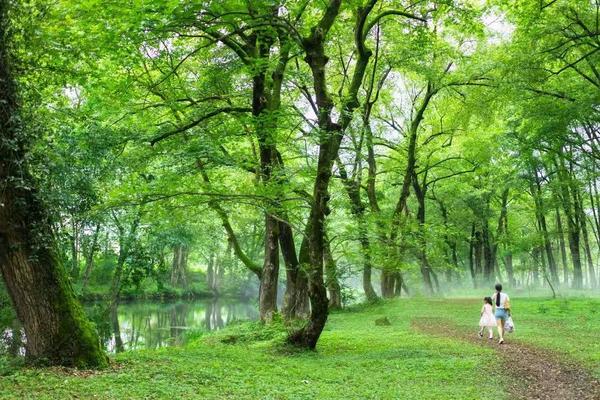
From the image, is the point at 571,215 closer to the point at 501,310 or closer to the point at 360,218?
the point at 501,310

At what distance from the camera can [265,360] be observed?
11008 mm

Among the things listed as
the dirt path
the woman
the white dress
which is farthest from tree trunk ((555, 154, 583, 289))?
the dirt path

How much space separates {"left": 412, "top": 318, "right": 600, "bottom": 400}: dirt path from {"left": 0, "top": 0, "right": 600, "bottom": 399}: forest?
0.21 ft

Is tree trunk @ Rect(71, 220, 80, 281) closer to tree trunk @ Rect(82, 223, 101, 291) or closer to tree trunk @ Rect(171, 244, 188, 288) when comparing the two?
tree trunk @ Rect(82, 223, 101, 291)

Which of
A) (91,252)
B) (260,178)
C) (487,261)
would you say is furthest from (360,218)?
(487,261)

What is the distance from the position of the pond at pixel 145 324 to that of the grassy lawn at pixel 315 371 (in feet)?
14.2

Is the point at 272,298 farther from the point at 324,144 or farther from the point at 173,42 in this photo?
the point at 173,42

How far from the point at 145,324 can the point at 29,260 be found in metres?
21.6

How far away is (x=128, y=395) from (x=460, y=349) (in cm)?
890

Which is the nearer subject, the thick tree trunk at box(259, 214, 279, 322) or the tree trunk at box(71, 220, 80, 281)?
the tree trunk at box(71, 220, 80, 281)

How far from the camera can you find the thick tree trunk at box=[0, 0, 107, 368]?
26.2ft

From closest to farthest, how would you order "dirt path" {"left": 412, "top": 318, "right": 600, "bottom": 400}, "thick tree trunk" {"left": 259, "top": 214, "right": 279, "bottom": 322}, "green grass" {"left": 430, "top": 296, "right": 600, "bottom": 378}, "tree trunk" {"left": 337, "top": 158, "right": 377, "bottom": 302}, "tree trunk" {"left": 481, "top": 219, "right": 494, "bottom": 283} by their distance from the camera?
"dirt path" {"left": 412, "top": 318, "right": 600, "bottom": 400}, "green grass" {"left": 430, "top": 296, "right": 600, "bottom": 378}, "tree trunk" {"left": 337, "top": 158, "right": 377, "bottom": 302}, "thick tree trunk" {"left": 259, "top": 214, "right": 279, "bottom": 322}, "tree trunk" {"left": 481, "top": 219, "right": 494, "bottom": 283}

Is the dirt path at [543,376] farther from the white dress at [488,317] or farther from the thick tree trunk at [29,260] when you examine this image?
the thick tree trunk at [29,260]

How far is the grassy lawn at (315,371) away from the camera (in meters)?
7.19
